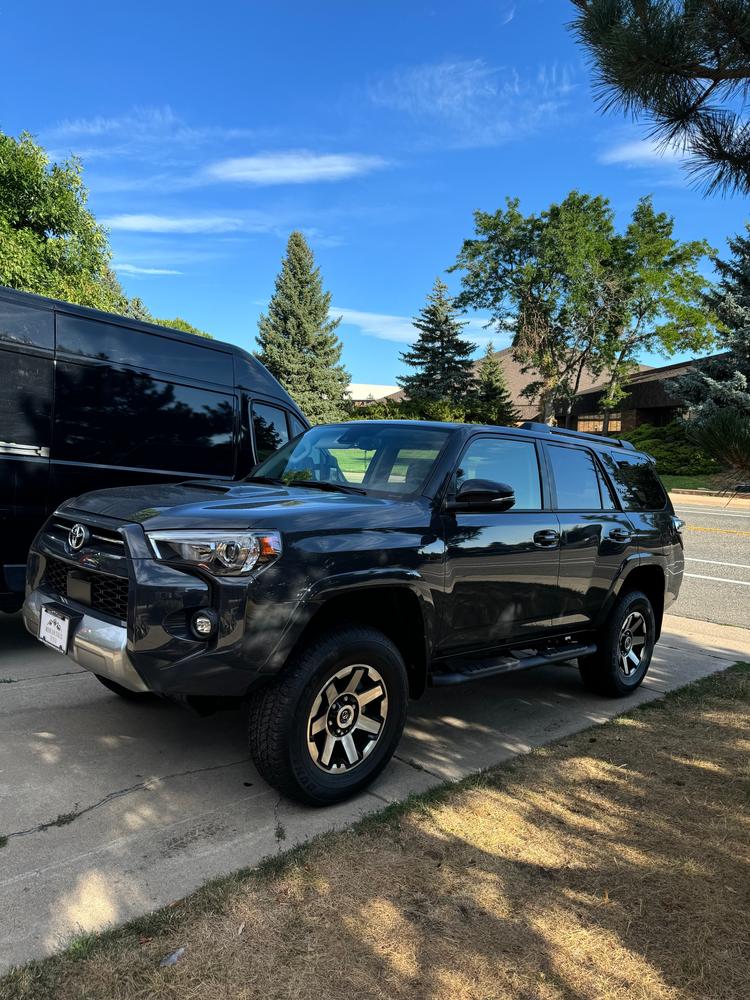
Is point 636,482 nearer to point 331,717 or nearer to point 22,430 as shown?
point 331,717

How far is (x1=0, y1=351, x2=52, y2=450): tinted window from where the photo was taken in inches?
193

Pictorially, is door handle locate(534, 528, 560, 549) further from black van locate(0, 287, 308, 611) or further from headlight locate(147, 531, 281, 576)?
black van locate(0, 287, 308, 611)

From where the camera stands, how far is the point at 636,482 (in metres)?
5.44

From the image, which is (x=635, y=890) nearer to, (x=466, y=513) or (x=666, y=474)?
(x=466, y=513)

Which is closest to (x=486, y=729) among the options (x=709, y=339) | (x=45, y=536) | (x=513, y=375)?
(x=45, y=536)

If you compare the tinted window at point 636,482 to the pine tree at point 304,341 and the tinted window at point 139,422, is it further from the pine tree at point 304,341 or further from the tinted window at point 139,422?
the pine tree at point 304,341

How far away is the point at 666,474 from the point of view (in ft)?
100

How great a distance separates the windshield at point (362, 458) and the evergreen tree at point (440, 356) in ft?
141

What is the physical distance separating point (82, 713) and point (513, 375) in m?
58.0

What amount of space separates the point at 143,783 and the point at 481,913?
67.0 inches

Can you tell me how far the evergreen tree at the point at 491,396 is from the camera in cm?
4464

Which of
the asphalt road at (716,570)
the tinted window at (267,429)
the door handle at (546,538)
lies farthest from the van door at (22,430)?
the asphalt road at (716,570)

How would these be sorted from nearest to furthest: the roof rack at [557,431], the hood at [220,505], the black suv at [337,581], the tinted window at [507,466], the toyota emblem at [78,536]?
the black suv at [337,581], the hood at [220,505], the toyota emblem at [78,536], the tinted window at [507,466], the roof rack at [557,431]

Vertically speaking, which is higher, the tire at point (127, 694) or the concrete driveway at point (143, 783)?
the tire at point (127, 694)
